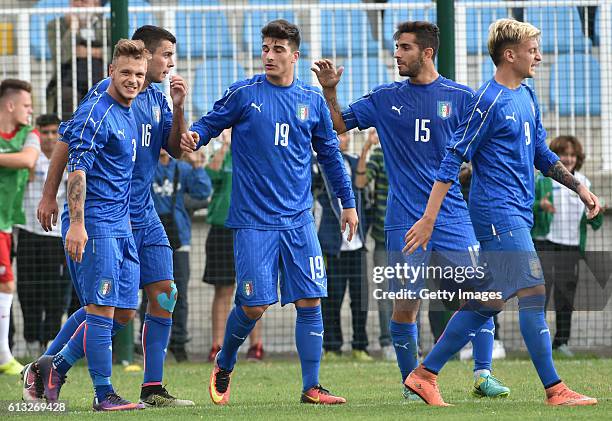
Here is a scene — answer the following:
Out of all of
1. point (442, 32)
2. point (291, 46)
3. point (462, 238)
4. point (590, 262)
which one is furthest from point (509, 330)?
point (291, 46)

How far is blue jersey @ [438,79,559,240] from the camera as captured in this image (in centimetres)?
741

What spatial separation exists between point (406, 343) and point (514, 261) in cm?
117

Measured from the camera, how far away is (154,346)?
8.06 meters

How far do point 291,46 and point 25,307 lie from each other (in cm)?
511

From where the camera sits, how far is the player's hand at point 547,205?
1202 centimetres

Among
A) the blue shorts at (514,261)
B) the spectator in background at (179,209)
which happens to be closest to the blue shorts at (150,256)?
the blue shorts at (514,261)

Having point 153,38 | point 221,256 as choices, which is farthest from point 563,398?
point 221,256

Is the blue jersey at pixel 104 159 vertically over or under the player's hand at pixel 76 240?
over

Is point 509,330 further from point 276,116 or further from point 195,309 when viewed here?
point 276,116

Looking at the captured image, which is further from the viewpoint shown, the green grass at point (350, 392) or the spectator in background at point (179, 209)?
the spectator in background at point (179, 209)

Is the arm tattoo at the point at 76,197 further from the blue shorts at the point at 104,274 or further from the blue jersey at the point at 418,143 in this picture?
the blue jersey at the point at 418,143

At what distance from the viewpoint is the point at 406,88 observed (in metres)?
8.41

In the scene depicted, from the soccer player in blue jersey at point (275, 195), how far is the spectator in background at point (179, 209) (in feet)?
12.3

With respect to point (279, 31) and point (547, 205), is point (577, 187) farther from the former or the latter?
point (547, 205)
